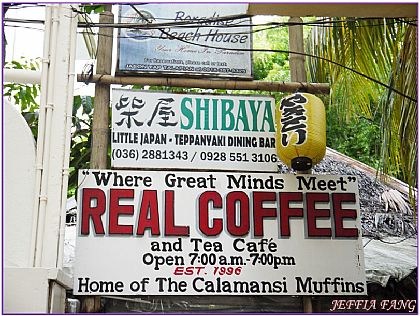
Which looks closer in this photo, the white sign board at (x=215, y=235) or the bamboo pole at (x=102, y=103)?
the white sign board at (x=215, y=235)

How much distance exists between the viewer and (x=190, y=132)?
521 centimetres

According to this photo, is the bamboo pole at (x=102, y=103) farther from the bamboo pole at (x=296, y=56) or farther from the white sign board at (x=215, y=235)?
the bamboo pole at (x=296, y=56)

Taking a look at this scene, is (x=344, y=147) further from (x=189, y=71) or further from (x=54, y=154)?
(x=54, y=154)

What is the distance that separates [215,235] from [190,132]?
0.90 m

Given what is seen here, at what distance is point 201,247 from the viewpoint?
4.87m

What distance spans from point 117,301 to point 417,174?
256 cm

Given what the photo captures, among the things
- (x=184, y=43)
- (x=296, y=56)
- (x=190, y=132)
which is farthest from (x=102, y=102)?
(x=296, y=56)

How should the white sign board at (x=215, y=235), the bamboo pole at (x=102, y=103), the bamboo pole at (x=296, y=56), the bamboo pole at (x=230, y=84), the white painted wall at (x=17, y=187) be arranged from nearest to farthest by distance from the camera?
the white painted wall at (x=17, y=187) < the white sign board at (x=215, y=235) < the bamboo pole at (x=102, y=103) < the bamboo pole at (x=230, y=84) < the bamboo pole at (x=296, y=56)

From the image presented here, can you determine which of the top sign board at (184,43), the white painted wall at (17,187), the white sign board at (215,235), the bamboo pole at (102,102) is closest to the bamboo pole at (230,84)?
the top sign board at (184,43)

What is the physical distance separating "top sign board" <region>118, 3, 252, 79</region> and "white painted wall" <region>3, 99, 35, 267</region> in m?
1.34

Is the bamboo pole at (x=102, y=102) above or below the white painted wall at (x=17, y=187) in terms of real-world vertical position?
above

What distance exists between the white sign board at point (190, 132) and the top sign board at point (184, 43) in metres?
0.30

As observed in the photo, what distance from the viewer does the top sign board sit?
17.8ft

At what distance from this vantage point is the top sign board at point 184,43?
17.8 feet
